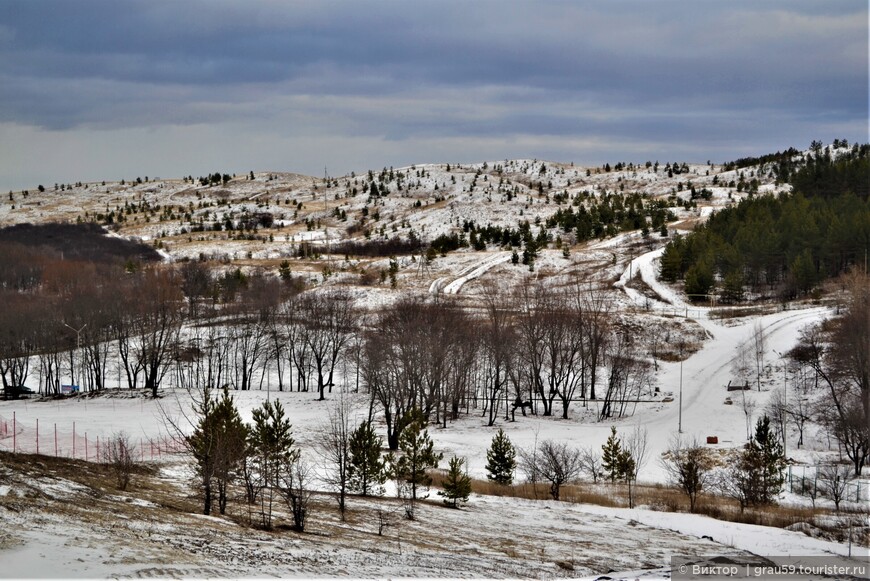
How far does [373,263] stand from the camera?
319 ft

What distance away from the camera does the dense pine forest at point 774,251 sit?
73.8m

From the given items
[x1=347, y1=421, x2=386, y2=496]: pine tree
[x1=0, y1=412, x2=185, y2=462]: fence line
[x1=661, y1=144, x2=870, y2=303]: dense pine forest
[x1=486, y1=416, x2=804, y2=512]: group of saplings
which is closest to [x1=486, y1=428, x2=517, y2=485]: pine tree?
[x1=486, y1=416, x2=804, y2=512]: group of saplings

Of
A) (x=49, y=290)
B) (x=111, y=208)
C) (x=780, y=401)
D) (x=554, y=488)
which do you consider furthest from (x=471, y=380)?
(x=111, y=208)

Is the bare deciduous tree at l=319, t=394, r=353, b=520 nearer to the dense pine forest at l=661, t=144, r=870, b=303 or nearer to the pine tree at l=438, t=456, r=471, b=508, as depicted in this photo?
the pine tree at l=438, t=456, r=471, b=508

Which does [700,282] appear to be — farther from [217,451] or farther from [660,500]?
[217,451]

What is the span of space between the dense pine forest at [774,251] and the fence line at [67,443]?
183 feet

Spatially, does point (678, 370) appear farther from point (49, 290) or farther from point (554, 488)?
point (49, 290)

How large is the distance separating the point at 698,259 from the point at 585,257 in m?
16.4

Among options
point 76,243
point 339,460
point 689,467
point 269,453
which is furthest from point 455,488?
point 76,243

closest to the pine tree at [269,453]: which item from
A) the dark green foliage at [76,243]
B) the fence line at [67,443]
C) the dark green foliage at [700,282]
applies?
the fence line at [67,443]

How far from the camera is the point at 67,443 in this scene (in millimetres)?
38375

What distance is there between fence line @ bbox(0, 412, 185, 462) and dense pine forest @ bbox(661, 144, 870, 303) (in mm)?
55712

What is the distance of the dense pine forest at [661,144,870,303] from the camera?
242ft

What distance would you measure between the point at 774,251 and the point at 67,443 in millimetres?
65430
